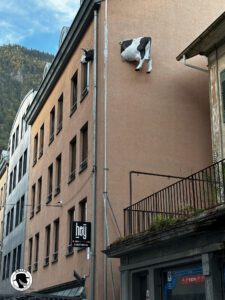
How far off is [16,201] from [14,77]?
3478 inches

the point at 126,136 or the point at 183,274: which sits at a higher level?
the point at 126,136

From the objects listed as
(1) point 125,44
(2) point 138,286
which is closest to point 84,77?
(1) point 125,44

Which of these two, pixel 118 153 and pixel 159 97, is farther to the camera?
pixel 159 97

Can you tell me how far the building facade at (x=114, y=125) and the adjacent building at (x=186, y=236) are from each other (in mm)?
1943

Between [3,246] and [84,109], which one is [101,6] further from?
[3,246]

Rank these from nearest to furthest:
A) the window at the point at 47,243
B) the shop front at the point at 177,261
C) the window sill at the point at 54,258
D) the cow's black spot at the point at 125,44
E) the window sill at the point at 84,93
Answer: the shop front at the point at 177,261 < the cow's black spot at the point at 125,44 < the window sill at the point at 84,93 < the window sill at the point at 54,258 < the window at the point at 47,243

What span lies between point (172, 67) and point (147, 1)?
308cm

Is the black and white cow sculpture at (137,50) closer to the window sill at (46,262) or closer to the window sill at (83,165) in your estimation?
the window sill at (83,165)

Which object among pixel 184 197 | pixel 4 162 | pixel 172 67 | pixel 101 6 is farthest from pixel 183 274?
pixel 4 162

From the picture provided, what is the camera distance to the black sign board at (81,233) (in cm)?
1864

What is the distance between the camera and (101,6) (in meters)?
21.6

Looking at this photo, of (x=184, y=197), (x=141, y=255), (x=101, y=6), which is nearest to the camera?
(x=141, y=255)

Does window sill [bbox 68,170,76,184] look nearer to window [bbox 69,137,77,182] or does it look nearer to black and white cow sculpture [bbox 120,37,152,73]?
window [bbox 69,137,77,182]

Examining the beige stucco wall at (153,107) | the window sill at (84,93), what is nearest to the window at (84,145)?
the window sill at (84,93)
